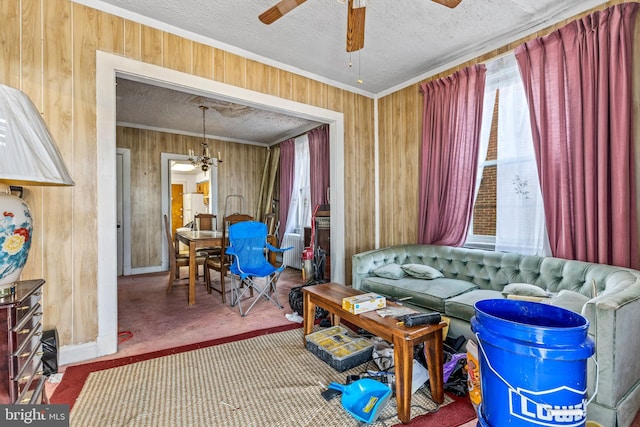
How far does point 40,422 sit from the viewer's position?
1305mm

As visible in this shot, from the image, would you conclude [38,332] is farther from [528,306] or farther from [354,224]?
[354,224]

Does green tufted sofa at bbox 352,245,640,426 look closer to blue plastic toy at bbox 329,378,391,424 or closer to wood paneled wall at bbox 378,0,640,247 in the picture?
wood paneled wall at bbox 378,0,640,247

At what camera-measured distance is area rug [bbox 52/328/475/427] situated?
161cm

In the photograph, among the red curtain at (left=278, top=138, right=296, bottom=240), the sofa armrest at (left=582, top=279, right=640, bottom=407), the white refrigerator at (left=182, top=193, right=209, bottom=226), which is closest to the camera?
the sofa armrest at (left=582, top=279, right=640, bottom=407)

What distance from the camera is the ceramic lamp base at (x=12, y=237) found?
1.31m

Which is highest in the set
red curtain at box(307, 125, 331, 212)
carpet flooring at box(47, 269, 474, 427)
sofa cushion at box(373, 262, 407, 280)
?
red curtain at box(307, 125, 331, 212)

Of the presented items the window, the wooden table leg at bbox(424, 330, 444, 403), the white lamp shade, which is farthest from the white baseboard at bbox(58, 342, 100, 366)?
the window

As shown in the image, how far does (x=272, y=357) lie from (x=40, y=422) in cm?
133

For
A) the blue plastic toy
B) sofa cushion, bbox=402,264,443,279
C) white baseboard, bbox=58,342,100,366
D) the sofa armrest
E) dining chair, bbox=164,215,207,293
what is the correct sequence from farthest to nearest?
dining chair, bbox=164,215,207,293 < sofa cushion, bbox=402,264,443,279 < white baseboard, bbox=58,342,100,366 < the blue plastic toy < the sofa armrest

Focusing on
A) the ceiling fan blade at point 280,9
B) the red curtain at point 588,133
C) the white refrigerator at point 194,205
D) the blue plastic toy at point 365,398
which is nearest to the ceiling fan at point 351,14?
the ceiling fan blade at point 280,9

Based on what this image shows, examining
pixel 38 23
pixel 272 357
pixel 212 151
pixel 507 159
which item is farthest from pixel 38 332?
pixel 212 151

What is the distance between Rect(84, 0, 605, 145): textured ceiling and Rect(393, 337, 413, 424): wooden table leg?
2.49 m

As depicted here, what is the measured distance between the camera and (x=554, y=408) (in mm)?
1113

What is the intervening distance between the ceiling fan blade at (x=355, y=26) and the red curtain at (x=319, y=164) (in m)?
3.05
